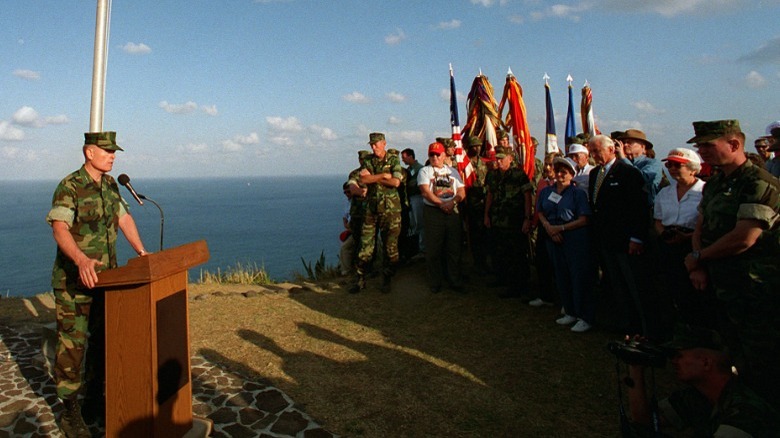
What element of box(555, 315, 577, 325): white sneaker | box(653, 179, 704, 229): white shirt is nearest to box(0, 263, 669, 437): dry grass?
box(555, 315, 577, 325): white sneaker

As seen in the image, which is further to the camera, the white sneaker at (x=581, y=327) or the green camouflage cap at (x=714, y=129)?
the white sneaker at (x=581, y=327)

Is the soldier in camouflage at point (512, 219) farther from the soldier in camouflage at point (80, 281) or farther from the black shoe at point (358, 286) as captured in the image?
the soldier in camouflage at point (80, 281)

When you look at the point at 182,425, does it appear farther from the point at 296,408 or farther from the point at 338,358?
the point at 338,358

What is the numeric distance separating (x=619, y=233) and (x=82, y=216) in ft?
14.4

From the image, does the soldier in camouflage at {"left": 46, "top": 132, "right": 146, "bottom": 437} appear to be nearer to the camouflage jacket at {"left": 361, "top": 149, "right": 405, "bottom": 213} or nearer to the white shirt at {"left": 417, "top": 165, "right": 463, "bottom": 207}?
the camouflage jacket at {"left": 361, "top": 149, "right": 405, "bottom": 213}

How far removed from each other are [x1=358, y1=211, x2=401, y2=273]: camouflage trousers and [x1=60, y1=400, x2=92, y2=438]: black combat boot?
416 centimetres

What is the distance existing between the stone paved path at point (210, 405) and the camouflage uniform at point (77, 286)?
48cm

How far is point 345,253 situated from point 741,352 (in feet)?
21.0

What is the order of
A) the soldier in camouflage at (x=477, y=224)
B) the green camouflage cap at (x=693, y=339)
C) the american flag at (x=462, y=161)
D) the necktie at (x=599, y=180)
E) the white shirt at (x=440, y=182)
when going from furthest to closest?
the american flag at (x=462, y=161)
the soldier in camouflage at (x=477, y=224)
the white shirt at (x=440, y=182)
the necktie at (x=599, y=180)
the green camouflage cap at (x=693, y=339)

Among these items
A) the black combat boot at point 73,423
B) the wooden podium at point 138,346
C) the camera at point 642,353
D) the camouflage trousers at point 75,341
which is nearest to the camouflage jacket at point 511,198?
the camera at point 642,353

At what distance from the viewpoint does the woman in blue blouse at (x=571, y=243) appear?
5.28m

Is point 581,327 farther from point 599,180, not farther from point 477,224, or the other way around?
point 477,224

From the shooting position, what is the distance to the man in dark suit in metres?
4.64

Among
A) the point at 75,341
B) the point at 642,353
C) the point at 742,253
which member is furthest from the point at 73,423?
the point at 742,253
